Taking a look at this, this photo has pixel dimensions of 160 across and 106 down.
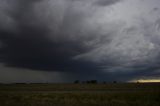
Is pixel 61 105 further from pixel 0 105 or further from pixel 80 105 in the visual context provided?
pixel 0 105

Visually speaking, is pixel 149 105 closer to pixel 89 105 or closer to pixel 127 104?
pixel 127 104

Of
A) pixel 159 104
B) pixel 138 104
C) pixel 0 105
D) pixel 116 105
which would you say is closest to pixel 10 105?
pixel 0 105

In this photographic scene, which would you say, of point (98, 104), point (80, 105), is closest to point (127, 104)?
point (98, 104)

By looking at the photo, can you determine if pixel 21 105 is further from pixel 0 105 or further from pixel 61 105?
pixel 61 105

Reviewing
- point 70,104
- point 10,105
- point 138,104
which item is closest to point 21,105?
point 10,105

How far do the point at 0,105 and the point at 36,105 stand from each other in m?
4.55

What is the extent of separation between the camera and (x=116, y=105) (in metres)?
32.6

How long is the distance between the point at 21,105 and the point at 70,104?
250 inches

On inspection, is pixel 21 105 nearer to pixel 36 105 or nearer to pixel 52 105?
pixel 36 105

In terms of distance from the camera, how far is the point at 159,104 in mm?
33438

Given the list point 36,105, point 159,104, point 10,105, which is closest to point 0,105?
point 10,105

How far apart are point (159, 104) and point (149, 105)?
5.29 ft

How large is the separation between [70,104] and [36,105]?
175 inches

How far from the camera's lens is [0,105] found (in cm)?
3338
